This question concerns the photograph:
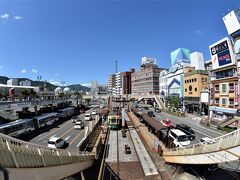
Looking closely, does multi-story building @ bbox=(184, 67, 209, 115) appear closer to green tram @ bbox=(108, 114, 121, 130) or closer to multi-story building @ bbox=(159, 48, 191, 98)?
multi-story building @ bbox=(159, 48, 191, 98)

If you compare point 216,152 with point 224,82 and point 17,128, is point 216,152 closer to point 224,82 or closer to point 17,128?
point 17,128

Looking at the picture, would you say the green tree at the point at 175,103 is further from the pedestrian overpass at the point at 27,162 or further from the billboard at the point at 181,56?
the pedestrian overpass at the point at 27,162

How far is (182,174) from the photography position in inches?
627

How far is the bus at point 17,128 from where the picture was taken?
1103 inches

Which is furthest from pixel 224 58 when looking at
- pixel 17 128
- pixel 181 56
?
pixel 17 128

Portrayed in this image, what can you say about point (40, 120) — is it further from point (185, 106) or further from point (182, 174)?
point (185, 106)

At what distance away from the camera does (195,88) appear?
5800 centimetres

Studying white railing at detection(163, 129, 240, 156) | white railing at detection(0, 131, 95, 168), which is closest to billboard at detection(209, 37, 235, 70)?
white railing at detection(163, 129, 240, 156)

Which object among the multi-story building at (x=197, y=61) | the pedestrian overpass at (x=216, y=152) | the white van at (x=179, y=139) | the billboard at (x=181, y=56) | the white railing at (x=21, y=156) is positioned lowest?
the white van at (x=179, y=139)

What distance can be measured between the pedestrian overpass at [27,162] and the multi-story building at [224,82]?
1536 inches

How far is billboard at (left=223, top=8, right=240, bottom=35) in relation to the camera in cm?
3359

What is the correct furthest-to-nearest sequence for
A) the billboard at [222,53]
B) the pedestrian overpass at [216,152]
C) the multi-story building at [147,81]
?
the multi-story building at [147,81] → the billboard at [222,53] → the pedestrian overpass at [216,152]

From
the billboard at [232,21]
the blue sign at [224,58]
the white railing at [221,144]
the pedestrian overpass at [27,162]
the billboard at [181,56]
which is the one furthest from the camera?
the billboard at [181,56]

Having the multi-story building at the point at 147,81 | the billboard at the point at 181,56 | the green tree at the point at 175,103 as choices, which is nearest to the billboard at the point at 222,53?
the green tree at the point at 175,103
